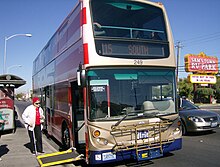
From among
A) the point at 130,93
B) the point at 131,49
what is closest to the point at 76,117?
the point at 130,93

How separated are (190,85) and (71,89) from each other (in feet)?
177

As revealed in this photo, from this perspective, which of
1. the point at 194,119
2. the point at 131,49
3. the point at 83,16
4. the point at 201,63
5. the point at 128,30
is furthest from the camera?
the point at 201,63

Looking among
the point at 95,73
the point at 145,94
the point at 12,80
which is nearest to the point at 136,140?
the point at 145,94

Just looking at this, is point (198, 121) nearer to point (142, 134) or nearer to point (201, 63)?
point (142, 134)

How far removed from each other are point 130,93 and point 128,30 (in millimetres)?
1598

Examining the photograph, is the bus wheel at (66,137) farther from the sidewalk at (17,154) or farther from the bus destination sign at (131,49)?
the bus destination sign at (131,49)

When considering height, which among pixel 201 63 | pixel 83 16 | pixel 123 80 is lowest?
pixel 123 80

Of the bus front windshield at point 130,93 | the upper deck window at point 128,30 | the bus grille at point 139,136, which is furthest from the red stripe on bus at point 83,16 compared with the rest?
the bus grille at point 139,136

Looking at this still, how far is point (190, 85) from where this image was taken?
187ft

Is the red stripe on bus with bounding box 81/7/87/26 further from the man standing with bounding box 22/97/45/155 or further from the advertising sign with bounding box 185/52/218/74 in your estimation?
the advertising sign with bounding box 185/52/218/74

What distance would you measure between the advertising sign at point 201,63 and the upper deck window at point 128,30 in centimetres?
4389

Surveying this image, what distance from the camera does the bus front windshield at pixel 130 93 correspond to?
549cm

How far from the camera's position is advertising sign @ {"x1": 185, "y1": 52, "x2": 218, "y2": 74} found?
4838 centimetres

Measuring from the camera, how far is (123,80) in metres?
5.71
